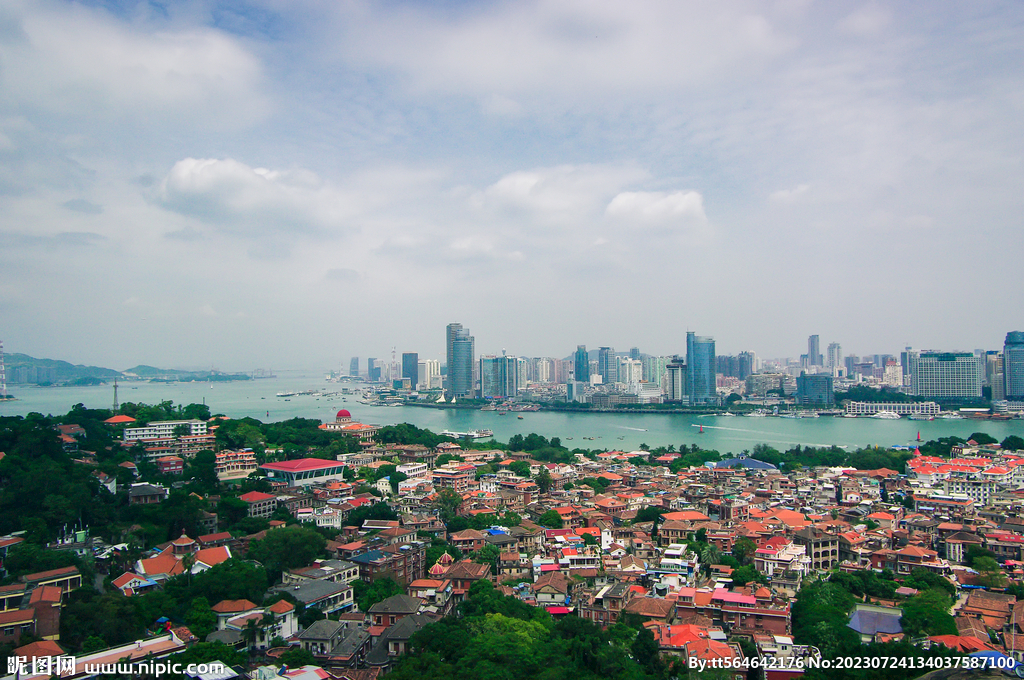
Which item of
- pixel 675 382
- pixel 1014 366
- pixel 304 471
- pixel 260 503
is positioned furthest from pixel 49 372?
pixel 1014 366

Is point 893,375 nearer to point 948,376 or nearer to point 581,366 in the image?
point 948,376

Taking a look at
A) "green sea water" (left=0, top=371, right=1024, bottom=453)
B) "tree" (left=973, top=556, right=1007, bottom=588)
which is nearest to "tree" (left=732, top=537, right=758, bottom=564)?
"tree" (left=973, top=556, right=1007, bottom=588)

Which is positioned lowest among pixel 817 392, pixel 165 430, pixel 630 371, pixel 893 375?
pixel 817 392

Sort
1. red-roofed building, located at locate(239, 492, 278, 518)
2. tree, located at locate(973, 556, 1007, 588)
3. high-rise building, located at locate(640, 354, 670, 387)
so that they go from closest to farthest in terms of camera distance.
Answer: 1. tree, located at locate(973, 556, 1007, 588)
2. red-roofed building, located at locate(239, 492, 278, 518)
3. high-rise building, located at locate(640, 354, 670, 387)

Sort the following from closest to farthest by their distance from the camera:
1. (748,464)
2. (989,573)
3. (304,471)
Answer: (989,573) → (304,471) → (748,464)

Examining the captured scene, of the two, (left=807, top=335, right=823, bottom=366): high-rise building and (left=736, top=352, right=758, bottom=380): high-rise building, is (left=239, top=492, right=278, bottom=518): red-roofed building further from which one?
(left=807, top=335, right=823, bottom=366): high-rise building

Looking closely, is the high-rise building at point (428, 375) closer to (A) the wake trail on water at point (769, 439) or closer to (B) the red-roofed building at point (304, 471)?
(A) the wake trail on water at point (769, 439)

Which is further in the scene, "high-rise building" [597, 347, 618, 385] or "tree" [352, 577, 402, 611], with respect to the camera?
"high-rise building" [597, 347, 618, 385]

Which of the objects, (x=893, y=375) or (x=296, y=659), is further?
A: (x=893, y=375)
